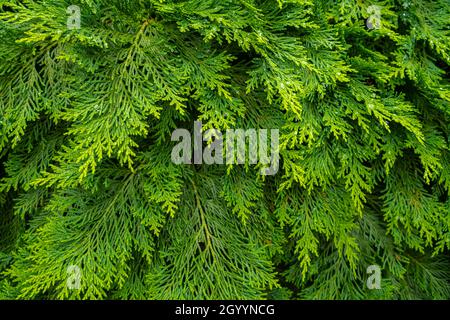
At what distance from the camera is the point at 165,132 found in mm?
2471

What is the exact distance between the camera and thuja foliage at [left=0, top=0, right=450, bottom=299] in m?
2.16

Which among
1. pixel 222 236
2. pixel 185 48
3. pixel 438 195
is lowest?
pixel 222 236

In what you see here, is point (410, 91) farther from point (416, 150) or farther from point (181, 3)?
point (181, 3)

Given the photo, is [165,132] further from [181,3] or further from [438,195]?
[438,195]

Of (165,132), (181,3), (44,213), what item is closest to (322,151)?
(165,132)

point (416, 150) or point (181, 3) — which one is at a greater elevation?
point (181, 3)

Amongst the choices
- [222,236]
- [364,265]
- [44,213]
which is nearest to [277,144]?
[222,236]

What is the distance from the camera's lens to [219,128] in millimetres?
2307

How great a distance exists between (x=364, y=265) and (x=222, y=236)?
103cm

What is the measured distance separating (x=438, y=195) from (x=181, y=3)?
200 cm

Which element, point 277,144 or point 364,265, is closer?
point 277,144

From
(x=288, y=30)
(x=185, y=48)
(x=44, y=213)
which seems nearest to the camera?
(x=185, y=48)

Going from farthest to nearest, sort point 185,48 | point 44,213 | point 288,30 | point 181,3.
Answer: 1. point 44,213
2. point 288,30
3. point 185,48
4. point 181,3

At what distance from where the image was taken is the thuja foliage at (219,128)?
2.16 m
